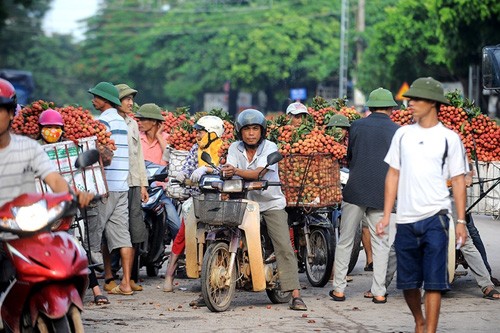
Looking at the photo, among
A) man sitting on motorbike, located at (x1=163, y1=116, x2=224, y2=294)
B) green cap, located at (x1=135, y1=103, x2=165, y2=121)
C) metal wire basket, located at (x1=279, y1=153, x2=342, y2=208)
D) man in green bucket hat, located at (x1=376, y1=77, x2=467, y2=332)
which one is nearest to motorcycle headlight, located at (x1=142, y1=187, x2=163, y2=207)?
man sitting on motorbike, located at (x1=163, y1=116, x2=224, y2=294)

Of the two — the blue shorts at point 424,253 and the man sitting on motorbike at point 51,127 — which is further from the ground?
the man sitting on motorbike at point 51,127

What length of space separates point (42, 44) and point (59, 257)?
9053cm

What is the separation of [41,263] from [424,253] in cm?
292

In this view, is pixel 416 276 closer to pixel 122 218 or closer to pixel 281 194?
pixel 281 194

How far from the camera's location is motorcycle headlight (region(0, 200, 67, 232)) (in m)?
6.66

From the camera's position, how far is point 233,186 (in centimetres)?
1052

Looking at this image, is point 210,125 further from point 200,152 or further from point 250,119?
point 250,119

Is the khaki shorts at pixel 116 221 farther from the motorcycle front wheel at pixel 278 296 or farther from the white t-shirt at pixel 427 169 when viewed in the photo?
the white t-shirt at pixel 427 169

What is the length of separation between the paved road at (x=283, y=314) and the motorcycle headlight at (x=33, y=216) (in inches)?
113

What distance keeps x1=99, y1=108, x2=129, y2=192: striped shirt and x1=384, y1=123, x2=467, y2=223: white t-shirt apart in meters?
3.93

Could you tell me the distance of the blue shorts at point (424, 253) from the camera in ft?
27.0

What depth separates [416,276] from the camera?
27.5 ft

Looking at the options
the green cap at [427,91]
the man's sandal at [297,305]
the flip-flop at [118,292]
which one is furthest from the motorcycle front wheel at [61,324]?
the flip-flop at [118,292]

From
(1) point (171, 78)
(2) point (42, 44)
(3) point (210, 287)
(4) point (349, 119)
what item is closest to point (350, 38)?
(1) point (171, 78)
